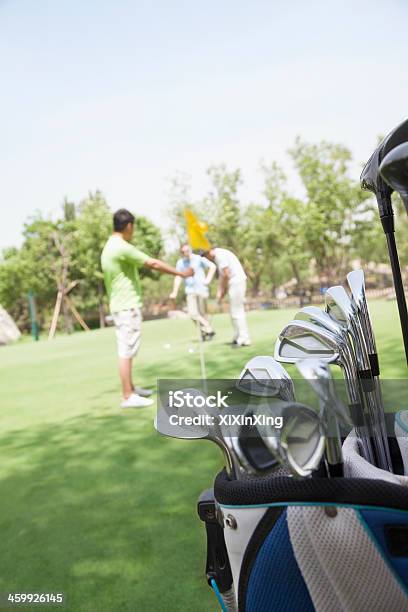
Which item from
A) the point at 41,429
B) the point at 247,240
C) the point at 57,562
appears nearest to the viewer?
the point at 57,562

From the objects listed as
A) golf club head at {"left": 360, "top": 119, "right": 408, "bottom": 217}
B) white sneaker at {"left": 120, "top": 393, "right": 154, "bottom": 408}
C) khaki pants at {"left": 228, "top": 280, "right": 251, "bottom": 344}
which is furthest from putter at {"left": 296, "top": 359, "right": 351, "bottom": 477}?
khaki pants at {"left": 228, "top": 280, "right": 251, "bottom": 344}

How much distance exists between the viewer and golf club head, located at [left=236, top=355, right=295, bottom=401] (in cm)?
76

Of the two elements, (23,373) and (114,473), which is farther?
(23,373)

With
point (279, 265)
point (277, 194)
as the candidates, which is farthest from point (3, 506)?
point (279, 265)

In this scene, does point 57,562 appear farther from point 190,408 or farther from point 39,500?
point 190,408

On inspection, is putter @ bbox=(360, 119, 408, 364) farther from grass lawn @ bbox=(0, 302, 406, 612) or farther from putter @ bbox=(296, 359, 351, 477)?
grass lawn @ bbox=(0, 302, 406, 612)

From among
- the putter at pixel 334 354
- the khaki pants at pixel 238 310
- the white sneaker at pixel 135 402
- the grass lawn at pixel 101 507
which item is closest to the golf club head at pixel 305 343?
the putter at pixel 334 354

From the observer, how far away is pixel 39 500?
1905mm

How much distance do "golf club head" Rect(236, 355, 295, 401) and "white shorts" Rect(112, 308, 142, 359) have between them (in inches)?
98.7

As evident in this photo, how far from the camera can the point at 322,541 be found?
0.64 metres

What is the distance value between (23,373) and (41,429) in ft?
9.71

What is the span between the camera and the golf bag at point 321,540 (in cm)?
62

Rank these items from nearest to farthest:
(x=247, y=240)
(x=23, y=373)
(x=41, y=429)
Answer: (x=41, y=429) < (x=23, y=373) < (x=247, y=240)

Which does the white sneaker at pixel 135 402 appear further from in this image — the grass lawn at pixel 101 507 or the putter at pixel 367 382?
the putter at pixel 367 382
